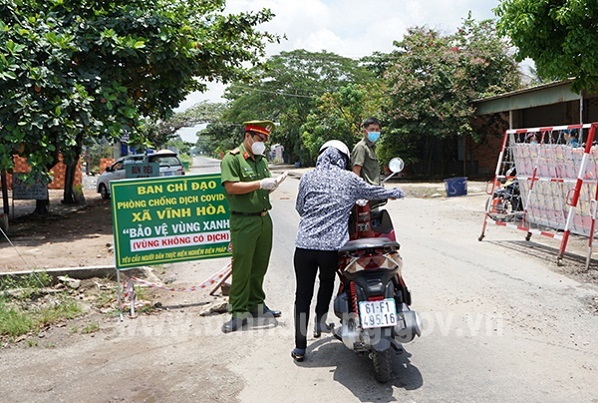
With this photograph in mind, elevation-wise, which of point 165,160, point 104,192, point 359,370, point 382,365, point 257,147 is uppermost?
point 257,147

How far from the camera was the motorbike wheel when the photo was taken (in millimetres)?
4219

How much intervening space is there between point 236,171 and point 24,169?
1433cm

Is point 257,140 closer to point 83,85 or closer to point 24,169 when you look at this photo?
point 83,85

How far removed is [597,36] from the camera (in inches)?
365

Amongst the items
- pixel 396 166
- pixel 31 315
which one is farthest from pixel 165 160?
pixel 396 166

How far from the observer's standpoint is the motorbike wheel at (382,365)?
422 cm

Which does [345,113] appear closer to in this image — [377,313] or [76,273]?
[76,273]

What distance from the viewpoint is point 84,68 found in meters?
12.3

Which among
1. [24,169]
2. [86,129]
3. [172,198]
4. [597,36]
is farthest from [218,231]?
[24,169]

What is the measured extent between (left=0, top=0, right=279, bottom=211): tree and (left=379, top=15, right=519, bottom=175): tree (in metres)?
13.2

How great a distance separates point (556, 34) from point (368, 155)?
534 cm

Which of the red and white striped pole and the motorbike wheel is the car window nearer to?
the red and white striped pole

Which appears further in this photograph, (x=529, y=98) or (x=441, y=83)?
(x=441, y=83)

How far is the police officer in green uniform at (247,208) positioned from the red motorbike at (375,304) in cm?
138
